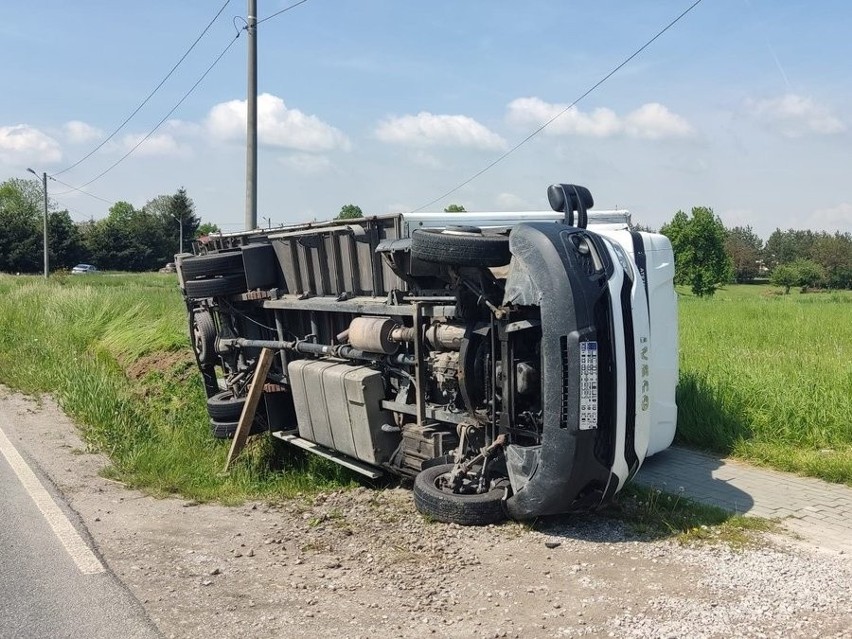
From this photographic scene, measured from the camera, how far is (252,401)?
7453 mm

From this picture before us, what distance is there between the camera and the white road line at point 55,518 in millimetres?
4863

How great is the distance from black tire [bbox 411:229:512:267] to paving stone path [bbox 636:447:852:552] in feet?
7.43

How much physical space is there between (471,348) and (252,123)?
9416mm

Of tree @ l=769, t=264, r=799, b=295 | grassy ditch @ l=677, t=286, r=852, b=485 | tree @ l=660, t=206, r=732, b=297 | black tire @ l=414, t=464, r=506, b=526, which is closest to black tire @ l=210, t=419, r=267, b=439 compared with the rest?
black tire @ l=414, t=464, r=506, b=526

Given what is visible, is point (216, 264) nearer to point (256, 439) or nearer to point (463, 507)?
point (256, 439)

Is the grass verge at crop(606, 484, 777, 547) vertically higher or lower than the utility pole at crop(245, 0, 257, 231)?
lower

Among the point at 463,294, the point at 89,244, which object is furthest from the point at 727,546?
the point at 89,244

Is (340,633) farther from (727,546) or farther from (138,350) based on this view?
(138,350)

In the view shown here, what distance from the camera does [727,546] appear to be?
180 inches

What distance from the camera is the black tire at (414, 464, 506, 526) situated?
493cm

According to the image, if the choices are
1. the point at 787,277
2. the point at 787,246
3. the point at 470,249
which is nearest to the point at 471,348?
the point at 470,249

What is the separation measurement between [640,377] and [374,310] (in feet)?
7.17

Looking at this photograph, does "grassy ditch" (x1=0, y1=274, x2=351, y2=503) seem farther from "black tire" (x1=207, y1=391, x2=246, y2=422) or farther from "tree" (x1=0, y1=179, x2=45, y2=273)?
"tree" (x1=0, y1=179, x2=45, y2=273)

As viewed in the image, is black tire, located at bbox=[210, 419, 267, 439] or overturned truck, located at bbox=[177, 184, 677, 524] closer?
overturned truck, located at bbox=[177, 184, 677, 524]
